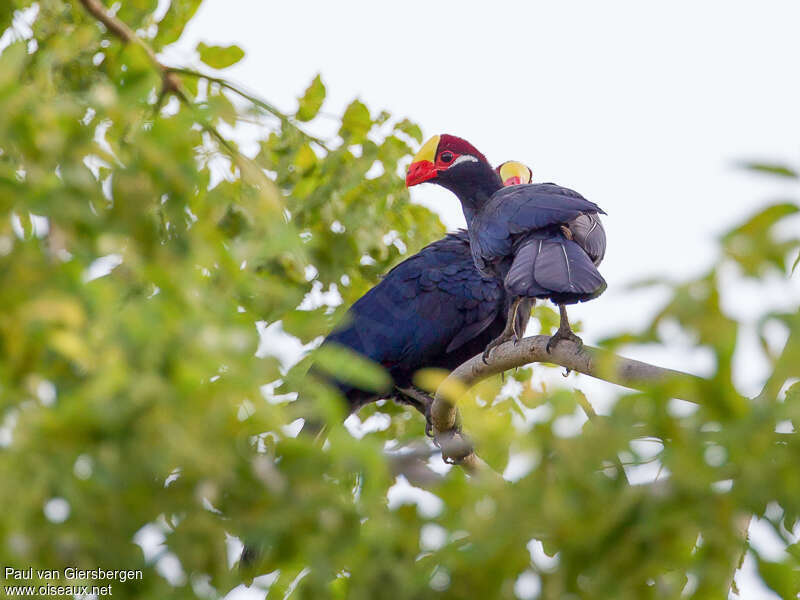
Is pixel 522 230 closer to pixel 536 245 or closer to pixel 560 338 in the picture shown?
pixel 536 245

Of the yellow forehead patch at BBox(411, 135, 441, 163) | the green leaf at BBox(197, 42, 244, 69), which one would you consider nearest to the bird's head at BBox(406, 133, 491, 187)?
the yellow forehead patch at BBox(411, 135, 441, 163)

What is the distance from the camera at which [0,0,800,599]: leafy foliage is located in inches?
42.0

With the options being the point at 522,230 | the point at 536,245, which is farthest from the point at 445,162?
the point at 536,245

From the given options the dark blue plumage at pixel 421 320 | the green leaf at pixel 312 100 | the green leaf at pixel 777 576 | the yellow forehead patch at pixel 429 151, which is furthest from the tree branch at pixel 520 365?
the yellow forehead patch at pixel 429 151

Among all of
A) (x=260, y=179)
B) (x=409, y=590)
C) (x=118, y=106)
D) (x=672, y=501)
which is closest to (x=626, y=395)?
(x=672, y=501)

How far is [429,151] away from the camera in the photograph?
5.24 m

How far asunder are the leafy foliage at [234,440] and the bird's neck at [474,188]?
3.74 m

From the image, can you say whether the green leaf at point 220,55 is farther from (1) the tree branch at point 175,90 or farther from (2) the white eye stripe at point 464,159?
(2) the white eye stripe at point 464,159

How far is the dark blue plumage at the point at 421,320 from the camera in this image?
5.02 metres

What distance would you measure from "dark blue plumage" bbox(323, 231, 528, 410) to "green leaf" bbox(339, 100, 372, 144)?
123cm

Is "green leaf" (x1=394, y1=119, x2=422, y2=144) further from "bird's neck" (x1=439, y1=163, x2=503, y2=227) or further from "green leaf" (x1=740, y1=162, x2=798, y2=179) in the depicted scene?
"green leaf" (x1=740, y1=162, x2=798, y2=179)

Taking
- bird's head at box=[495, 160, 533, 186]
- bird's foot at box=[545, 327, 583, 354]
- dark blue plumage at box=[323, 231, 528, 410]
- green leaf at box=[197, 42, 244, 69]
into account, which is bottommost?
dark blue plumage at box=[323, 231, 528, 410]

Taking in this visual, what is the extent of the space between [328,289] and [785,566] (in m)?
3.19

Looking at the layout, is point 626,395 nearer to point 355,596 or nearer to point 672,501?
point 672,501
